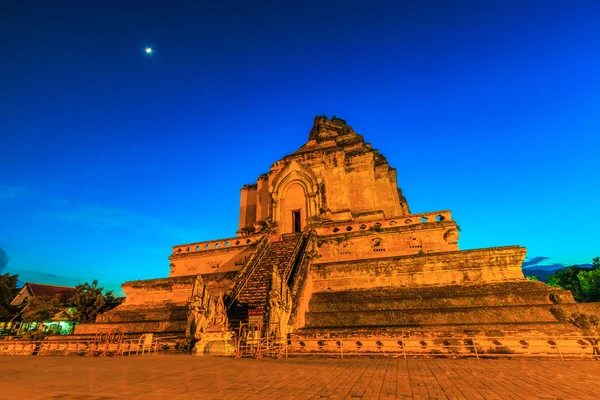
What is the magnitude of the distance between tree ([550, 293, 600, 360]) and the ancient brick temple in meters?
0.38

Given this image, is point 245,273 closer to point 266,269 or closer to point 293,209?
point 266,269

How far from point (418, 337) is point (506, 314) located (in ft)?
13.3

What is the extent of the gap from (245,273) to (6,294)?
32038 millimetres

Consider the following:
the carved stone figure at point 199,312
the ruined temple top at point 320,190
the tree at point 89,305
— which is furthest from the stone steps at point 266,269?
the tree at point 89,305

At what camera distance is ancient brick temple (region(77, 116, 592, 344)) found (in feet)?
40.5

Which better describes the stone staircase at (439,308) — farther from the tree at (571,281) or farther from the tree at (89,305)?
A: the tree at (571,281)

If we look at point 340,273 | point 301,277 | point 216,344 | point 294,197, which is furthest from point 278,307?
point 294,197

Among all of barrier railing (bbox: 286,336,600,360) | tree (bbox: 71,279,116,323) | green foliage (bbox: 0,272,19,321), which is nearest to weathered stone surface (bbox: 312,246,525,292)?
barrier railing (bbox: 286,336,600,360)

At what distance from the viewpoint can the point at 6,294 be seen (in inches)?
1257

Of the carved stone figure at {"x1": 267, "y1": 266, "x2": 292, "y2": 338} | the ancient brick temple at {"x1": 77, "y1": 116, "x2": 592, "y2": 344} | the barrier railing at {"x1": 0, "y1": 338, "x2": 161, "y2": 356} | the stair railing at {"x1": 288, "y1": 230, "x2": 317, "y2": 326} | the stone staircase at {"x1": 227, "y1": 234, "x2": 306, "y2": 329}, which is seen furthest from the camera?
the stone staircase at {"x1": 227, "y1": 234, "x2": 306, "y2": 329}

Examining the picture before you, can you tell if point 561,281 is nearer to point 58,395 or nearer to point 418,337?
point 418,337

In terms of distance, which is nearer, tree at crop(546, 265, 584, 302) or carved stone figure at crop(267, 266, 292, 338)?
carved stone figure at crop(267, 266, 292, 338)

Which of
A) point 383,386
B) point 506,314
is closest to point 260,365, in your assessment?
point 383,386

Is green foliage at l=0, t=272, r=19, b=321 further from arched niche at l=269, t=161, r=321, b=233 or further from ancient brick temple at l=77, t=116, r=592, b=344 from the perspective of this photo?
arched niche at l=269, t=161, r=321, b=233
